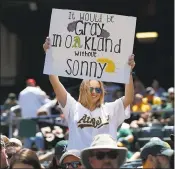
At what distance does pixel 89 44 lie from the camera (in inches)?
283

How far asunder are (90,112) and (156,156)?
1314 millimetres

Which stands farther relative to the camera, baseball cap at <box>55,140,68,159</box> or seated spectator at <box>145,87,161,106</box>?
seated spectator at <box>145,87,161,106</box>

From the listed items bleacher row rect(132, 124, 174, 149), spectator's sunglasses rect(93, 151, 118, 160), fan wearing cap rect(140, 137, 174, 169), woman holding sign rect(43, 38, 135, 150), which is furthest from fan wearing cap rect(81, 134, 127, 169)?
bleacher row rect(132, 124, 174, 149)

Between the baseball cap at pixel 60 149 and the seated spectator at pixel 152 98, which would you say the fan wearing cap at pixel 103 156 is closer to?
the baseball cap at pixel 60 149

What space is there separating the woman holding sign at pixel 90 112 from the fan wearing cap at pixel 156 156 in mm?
1089

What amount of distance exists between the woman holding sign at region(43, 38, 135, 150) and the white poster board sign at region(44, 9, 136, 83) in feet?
0.34

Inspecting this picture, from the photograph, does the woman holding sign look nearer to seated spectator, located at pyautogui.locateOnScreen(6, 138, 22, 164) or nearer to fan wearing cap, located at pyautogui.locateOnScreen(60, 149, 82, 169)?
seated spectator, located at pyautogui.locateOnScreen(6, 138, 22, 164)

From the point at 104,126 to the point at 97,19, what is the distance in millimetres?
967

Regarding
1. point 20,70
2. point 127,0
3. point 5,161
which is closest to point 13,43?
point 20,70

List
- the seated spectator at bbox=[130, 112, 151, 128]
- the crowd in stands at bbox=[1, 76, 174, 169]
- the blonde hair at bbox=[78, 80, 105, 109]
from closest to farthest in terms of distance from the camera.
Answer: the crowd in stands at bbox=[1, 76, 174, 169], the blonde hair at bbox=[78, 80, 105, 109], the seated spectator at bbox=[130, 112, 151, 128]

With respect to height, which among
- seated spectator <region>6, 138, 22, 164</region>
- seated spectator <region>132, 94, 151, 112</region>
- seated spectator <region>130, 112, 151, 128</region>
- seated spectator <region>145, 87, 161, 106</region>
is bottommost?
seated spectator <region>6, 138, 22, 164</region>

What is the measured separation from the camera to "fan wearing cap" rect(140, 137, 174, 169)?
555cm

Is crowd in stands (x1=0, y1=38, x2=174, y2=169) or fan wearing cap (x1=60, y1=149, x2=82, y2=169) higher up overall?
crowd in stands (x1=0, y1=38, x2=174, y2=169)

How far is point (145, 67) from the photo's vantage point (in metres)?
21.0
